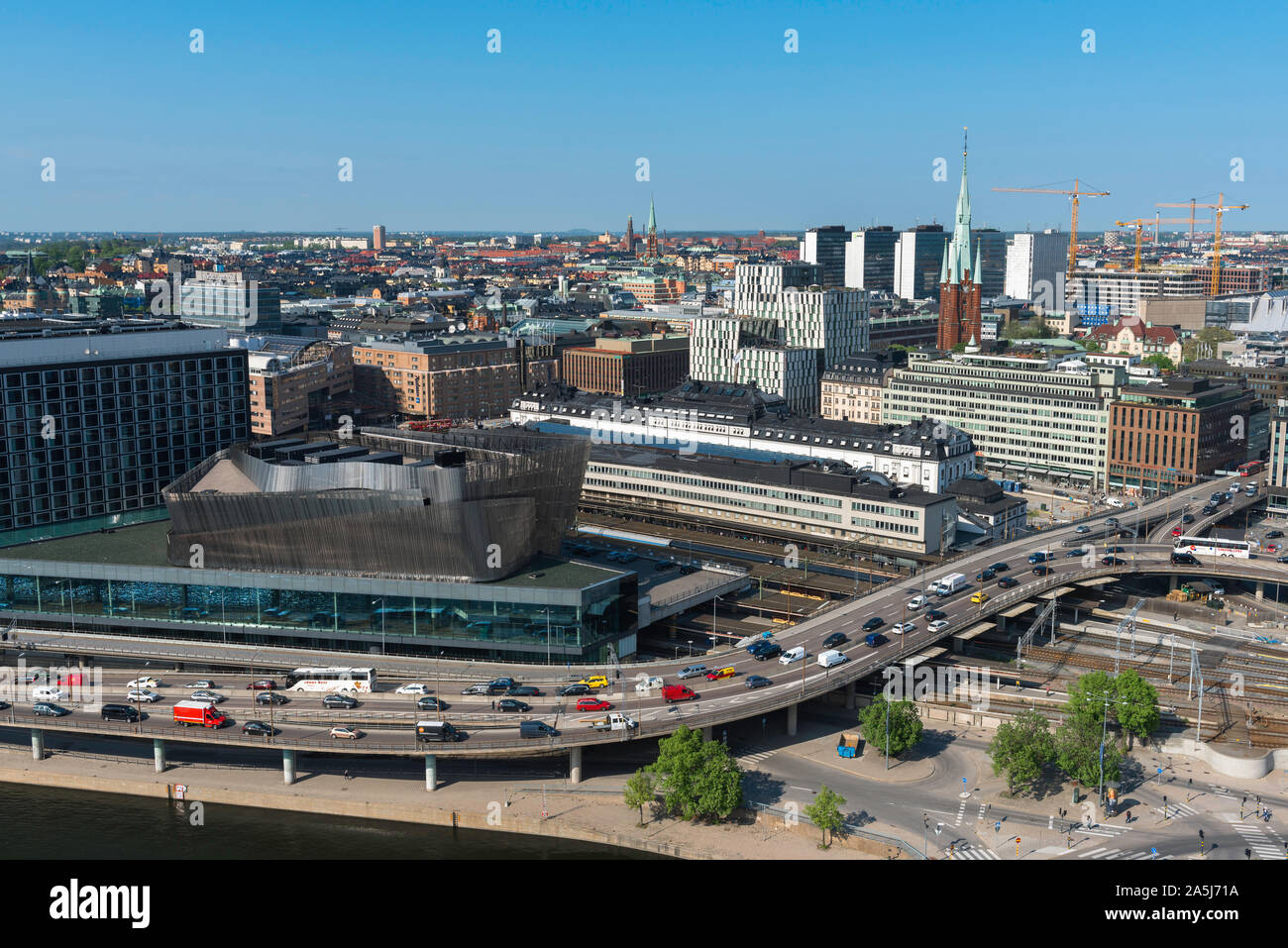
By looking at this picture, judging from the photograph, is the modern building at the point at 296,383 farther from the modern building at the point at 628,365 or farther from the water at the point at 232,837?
the water at the point at 232,837

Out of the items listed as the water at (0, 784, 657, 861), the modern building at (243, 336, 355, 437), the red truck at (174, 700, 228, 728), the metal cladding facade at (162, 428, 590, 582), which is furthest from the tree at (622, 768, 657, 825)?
the modern building at (243, 336, 355, 437)

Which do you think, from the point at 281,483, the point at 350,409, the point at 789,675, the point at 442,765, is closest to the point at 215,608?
the point at 281,483

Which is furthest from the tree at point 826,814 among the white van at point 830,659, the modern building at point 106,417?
the modern building at point 106,417

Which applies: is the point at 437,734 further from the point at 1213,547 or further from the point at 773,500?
the point at 1213,547

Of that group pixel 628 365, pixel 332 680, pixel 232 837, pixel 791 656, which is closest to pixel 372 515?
pixel 332 680

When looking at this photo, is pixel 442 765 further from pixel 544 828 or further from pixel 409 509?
pixel 409 509

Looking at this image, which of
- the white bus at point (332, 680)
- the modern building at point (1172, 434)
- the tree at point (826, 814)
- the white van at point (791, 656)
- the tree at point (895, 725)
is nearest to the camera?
the tree at point (826, 814)
